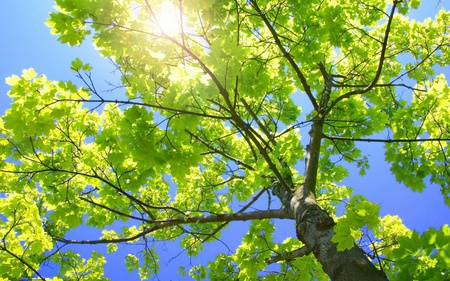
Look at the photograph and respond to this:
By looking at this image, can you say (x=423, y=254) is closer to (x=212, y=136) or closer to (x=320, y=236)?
(x=320, y=236)

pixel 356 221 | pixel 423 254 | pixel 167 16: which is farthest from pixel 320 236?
pixel 167 16

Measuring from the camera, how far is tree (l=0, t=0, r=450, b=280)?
2.09 m

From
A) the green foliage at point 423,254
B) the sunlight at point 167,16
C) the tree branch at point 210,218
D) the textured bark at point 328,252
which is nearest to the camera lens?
the green foliage at point 423,254

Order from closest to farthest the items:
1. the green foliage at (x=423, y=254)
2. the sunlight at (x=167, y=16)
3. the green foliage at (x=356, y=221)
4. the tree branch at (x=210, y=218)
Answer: the green foliage at (x=423, y=254) < the green foliage at (x=356, y=221) < the sunlight at (x=167, y=16) < the tree branch at (x=210, y=218)

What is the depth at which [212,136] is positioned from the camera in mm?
5789

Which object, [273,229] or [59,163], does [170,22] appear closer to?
[59,163]

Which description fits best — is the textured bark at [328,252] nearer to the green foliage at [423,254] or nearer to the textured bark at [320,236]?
the textured bark at [320,236]

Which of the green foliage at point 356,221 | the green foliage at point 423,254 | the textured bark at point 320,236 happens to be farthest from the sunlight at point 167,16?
the green foliage at point 423,254

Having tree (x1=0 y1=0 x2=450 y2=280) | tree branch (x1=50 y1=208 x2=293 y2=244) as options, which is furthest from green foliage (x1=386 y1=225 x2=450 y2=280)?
tree branch (x1=50 y1=208 x2=293 y2=244)

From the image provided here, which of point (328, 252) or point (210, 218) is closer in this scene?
point (328, 252)

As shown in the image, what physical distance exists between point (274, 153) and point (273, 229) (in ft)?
4.31

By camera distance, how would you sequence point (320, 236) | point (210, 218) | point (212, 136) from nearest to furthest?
1. point (320, 236)
2. point (210, 218)
3. point (212, 136)

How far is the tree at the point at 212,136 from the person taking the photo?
6.85 ft

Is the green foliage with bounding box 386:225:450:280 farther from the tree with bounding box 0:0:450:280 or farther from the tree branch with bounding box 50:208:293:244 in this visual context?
the tree branch with bounding box 50:208:293:244
